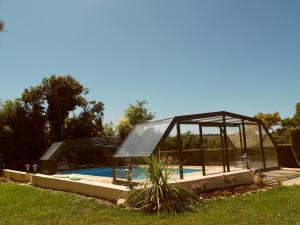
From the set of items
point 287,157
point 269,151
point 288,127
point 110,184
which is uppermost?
point 288,127

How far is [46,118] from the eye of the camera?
31359mm

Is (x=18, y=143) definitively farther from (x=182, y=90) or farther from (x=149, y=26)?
(x=149, y=26)

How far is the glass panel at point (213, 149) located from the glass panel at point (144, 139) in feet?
9.67

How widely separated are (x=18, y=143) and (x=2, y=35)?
55.2 ft

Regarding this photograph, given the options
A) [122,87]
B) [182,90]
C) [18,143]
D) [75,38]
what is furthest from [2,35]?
[18,143]

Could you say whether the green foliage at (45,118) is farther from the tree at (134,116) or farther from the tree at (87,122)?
the tree at (134,116)

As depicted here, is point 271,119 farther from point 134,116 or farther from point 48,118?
point 48,118

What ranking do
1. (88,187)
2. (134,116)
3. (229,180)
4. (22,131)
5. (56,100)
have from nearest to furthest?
(88,187)
(229,180)
(22,131)
(56,100)
(134,116)

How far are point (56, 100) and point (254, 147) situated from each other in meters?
22.4

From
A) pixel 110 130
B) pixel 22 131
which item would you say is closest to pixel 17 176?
pixel 22 131

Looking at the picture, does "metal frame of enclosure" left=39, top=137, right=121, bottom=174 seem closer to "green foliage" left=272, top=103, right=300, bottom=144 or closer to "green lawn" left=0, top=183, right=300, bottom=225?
"green lawn" left=0, top=183, right=300, bottom=225

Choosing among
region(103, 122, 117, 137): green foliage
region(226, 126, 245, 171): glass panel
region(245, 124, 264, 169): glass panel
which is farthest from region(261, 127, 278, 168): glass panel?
region(103, 122, 117, 137): green foliage

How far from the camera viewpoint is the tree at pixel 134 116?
38.6 metres

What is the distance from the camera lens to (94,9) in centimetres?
1427
